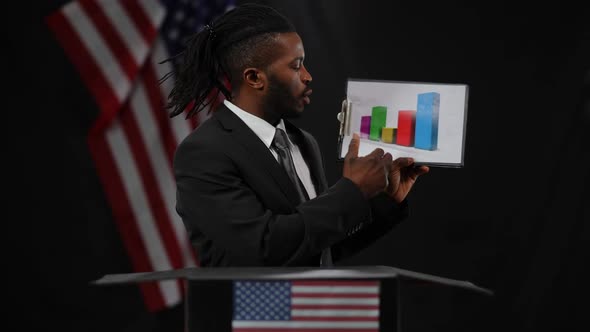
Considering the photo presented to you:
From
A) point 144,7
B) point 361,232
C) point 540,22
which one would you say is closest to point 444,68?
point 540,22

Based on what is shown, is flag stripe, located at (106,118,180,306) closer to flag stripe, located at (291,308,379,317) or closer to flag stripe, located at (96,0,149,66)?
flag stripe, located at (96,0,149,66)

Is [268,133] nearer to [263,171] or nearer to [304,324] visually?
[263,171]

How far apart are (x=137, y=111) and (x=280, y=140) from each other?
5.70 ft

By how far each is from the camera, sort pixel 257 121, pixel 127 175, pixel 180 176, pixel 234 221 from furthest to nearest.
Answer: pixel 127 175, pixel 257 121, pixel 180 176, pixel 234 221

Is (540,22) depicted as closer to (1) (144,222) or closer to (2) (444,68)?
(2) (444,68)

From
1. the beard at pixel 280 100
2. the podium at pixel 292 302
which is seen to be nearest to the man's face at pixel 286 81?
the beard at pixel 280 100

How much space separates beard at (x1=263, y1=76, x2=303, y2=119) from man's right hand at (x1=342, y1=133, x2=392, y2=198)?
0.78ft

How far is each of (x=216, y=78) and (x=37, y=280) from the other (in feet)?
6.44

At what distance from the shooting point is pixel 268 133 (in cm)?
170

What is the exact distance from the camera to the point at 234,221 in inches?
57.2

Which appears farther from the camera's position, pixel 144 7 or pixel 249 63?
pixel 144 7

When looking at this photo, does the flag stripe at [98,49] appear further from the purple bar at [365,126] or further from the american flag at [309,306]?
the american flag at [309,306]

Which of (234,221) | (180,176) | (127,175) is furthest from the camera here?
(127,175)

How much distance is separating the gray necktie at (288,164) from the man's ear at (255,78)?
0.11 meters
